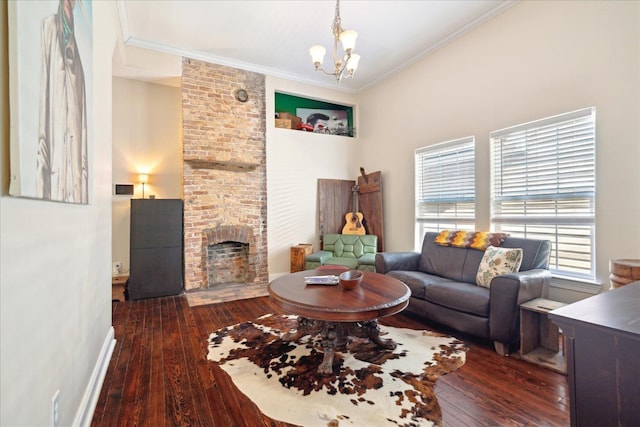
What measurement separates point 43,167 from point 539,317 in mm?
3274

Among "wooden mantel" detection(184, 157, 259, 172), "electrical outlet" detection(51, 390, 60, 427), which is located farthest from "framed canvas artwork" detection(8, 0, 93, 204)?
"wooden mantel" detection(184, 157, 259, 172)

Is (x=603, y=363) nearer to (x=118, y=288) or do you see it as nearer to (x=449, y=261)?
(x=449, y=261)

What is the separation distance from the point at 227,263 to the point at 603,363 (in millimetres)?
4440

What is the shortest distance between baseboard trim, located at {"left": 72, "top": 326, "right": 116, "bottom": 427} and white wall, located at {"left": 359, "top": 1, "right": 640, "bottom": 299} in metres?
3.80

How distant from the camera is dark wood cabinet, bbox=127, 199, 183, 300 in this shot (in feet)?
12.1

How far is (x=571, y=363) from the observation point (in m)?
0.84

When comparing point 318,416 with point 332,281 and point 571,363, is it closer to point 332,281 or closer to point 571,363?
point 332,281

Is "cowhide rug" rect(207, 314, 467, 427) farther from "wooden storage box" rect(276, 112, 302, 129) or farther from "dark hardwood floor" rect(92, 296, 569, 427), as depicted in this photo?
"wooden storage box" rect(276, 112, 302, 129)

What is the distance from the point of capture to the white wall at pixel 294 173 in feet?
15.4

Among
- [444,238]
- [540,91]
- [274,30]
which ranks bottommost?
[444,238]

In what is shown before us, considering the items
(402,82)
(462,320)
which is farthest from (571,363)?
(402,82)

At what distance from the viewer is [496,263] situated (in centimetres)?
268

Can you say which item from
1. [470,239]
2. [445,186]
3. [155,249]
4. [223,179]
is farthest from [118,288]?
[445,186]

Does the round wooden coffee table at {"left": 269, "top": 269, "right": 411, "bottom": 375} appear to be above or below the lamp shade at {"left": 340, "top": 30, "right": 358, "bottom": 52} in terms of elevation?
below
